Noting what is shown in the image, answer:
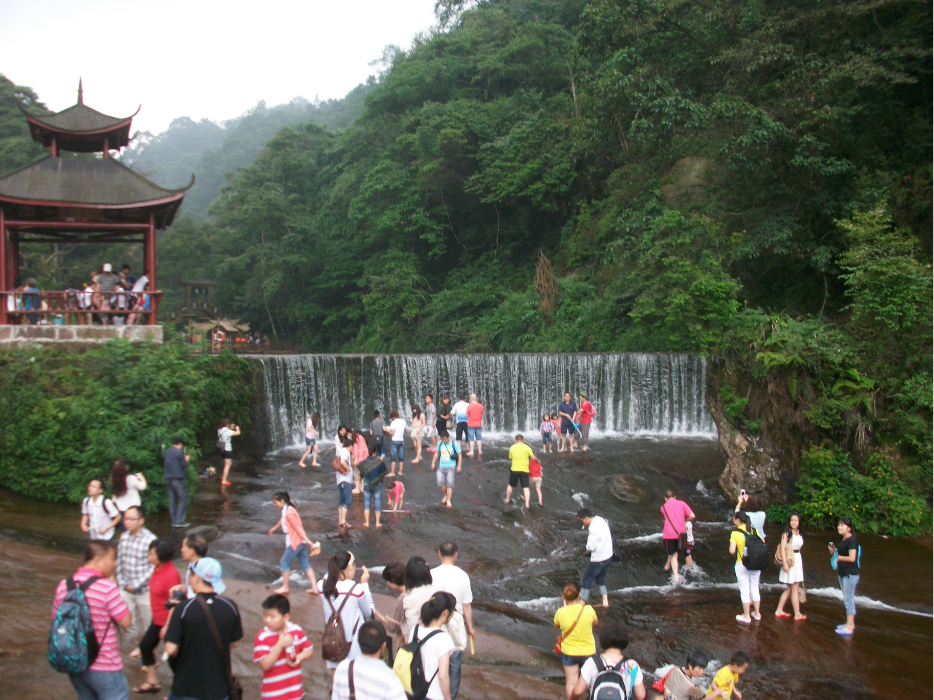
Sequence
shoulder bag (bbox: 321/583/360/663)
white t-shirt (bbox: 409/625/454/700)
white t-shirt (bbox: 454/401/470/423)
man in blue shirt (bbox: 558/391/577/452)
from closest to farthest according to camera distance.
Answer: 1. white t-shirt (bbox: 409/625/454/700)
2. shoulder bag (bbox: 321/583/360/663)
3. white t-shirt (bbox: 454/401/470/423)
4. man in blue shirt (bbox: 558/391/577/452)

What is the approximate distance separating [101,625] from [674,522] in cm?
704

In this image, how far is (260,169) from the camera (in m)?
39.1

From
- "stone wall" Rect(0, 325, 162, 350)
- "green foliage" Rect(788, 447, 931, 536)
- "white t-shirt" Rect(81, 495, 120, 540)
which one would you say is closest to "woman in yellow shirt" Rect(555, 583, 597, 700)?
"white t-shirt" Rect(81, 495, 120, 540)

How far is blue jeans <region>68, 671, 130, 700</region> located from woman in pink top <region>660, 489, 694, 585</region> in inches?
267

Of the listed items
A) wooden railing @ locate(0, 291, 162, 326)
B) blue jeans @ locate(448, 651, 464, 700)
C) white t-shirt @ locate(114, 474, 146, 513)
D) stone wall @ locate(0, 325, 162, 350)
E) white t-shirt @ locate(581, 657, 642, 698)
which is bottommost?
white t-shirt @ locate(581, 657, 642, 698)

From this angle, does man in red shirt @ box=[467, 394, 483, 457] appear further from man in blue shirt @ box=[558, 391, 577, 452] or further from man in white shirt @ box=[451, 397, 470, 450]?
man in blue shirt @ box=[558, 391, 577, 452]

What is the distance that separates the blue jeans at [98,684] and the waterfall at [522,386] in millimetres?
13466

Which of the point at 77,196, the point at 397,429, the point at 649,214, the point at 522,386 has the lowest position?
the point at 397,429

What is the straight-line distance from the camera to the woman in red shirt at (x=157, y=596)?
4.73 metres

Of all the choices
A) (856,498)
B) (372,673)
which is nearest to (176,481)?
(372,673)

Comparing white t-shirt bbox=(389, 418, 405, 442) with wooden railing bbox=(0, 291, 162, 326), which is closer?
→ wooden railing bbox=(0, 291, 162, 326)

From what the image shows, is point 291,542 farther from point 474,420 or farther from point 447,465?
point 474,420

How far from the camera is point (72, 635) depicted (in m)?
3.69

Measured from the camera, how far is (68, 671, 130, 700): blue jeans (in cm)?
384
